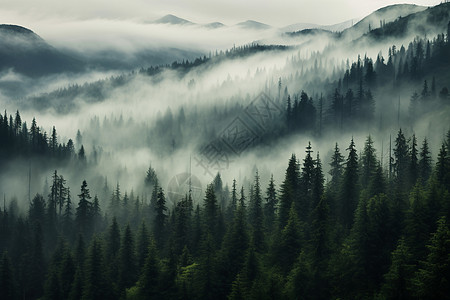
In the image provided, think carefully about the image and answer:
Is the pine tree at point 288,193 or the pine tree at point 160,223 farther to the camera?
the pine tree at point 160,223

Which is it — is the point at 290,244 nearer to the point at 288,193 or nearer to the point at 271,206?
the point at 288,193

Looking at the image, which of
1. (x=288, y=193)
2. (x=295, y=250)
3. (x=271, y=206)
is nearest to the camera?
(x=295, y=250)

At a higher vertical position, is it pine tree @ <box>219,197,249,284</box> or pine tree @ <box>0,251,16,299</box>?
pine tree @ <box>219,197,249,284</box>

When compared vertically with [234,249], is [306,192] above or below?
above

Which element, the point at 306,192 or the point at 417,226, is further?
the point at 306,192

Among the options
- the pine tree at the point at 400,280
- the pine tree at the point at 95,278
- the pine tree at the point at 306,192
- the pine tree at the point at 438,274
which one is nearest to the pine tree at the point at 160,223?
the pine tree at the point at 95,278

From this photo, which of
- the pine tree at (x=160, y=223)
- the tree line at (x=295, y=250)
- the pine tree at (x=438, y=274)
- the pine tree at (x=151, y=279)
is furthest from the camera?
the pine tree at (x=160, y=223)

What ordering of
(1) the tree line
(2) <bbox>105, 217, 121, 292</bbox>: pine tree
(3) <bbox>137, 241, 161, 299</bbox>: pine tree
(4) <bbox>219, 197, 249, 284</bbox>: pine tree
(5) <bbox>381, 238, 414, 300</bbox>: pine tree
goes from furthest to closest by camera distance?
(2) <bbox>105, 217, 121, 292</bbox>: pine tree
(3) <bbox>137, 241, 161, 299</bbox>: pine tree
(4) <bbox>219, 197, 249, 284</bbox>: pine tree
(1) the tree line
(5) <bbox>381, 238, 414, 300</bbox>: pine tree

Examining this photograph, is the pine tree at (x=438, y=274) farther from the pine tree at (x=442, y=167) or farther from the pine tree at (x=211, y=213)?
the pine tree at (x=211, y=213)

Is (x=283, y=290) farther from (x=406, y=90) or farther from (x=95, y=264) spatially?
(x=406, y=90)

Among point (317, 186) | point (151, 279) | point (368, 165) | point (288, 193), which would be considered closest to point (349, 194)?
point (317, 186)

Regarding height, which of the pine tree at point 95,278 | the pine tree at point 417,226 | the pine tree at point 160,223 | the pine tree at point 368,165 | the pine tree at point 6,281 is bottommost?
the pine tree at point 6,281

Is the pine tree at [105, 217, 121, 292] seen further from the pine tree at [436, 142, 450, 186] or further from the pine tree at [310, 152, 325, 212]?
the pine tree at [436, 142, 450, 186]

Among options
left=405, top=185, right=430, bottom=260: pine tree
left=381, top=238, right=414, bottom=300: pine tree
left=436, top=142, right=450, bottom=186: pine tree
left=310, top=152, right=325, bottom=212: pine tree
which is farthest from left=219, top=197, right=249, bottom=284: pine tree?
left=436, top=142, right=450, bottom=186: pine tree
